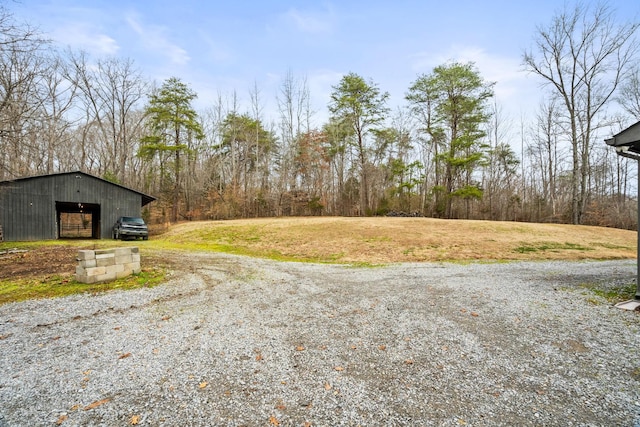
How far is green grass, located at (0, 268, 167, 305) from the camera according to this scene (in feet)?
18.1

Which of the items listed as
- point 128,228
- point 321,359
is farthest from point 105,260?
point 128,228

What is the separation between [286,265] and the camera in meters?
9.72

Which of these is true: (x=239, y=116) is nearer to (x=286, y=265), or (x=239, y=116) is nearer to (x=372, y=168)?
(x=372, y=168)

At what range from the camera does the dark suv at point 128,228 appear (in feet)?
54.9

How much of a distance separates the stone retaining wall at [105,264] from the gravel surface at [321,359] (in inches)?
42.6

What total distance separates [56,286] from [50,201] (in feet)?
45.6

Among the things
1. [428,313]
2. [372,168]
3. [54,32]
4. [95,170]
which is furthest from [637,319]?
[95,170]

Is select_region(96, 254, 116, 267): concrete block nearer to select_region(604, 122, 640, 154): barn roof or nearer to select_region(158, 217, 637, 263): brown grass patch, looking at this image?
select_region(158, 217, 637, 263): brown grass patch

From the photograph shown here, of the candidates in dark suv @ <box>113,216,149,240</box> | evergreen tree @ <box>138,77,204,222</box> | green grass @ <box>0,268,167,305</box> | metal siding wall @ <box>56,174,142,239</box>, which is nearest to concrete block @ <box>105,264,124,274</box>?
green grass @ <box>0,268,167,305</box>

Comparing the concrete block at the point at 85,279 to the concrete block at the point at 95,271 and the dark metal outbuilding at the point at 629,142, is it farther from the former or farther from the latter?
the dark metal outbuilding at the point at 629,142

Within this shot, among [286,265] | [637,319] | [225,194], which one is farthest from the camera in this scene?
[225,194]

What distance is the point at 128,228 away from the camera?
1681 centimetres

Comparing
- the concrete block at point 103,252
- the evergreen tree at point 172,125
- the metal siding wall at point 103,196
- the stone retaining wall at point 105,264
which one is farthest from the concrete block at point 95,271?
the evergreen tree at point 172,125

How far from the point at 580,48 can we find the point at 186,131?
124 ft
